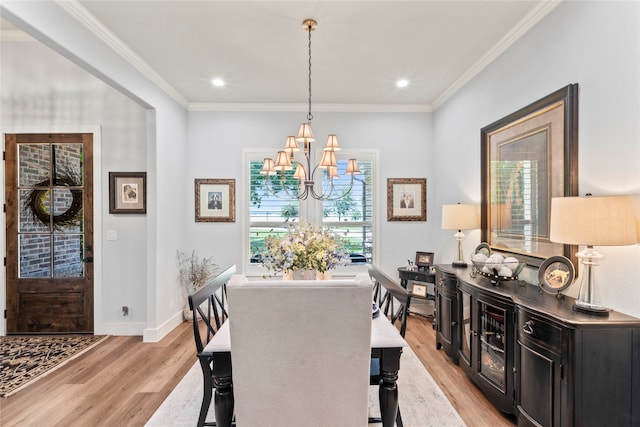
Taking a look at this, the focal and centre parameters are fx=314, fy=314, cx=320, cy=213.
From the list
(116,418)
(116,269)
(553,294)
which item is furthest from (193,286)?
(553,294)

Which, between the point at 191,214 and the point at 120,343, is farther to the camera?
the point at 191,214

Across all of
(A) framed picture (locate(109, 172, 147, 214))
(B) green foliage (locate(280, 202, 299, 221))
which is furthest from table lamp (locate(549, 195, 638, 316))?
(A) framed picture (locate(109, 172, 147, 214))

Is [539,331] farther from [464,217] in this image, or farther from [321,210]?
[321,210]

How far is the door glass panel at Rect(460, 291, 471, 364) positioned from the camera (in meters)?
2.57

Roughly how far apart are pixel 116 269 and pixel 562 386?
4.14 m

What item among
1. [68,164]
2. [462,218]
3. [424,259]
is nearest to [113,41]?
[68,164]

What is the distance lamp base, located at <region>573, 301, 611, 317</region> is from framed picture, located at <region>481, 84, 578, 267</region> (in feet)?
1.32

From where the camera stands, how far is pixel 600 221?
156 centimetres

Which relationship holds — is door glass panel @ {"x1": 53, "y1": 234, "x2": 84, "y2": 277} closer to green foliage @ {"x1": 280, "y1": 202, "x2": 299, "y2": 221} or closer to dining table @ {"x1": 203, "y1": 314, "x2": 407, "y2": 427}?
green foliage @ {"x1": 280, "y1": 202, "x2": 299, "y2": 221}

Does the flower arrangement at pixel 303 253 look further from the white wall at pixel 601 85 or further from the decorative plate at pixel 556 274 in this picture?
the white wall at pixel 601 85

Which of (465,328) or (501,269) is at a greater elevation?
(501,269)

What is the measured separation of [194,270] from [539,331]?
12.3ft

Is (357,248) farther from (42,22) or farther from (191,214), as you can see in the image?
(42,22)

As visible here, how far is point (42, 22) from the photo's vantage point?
79.7 inches
